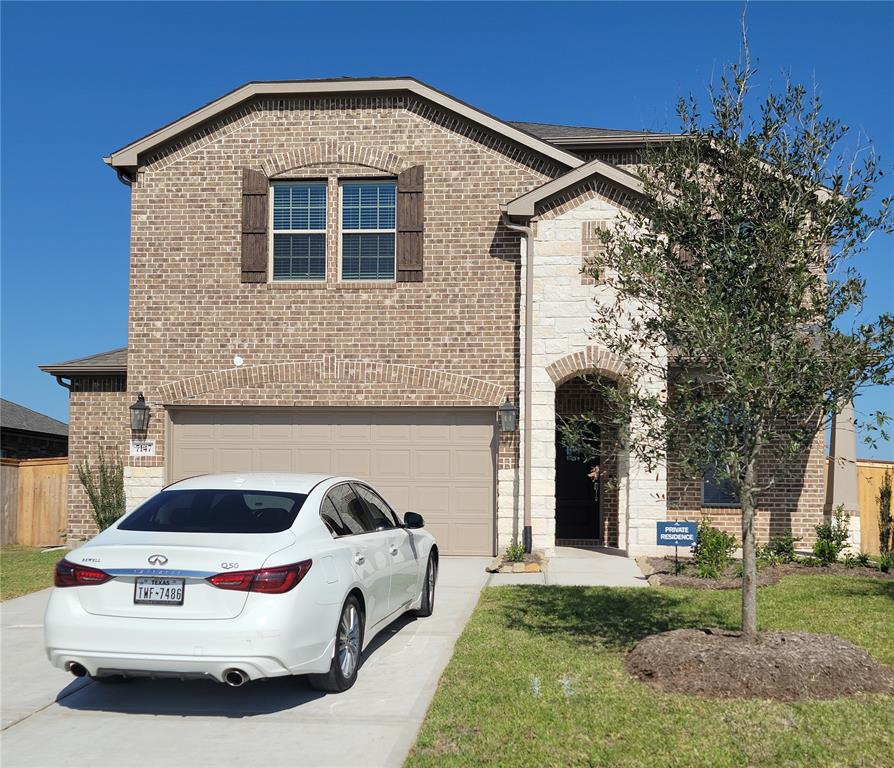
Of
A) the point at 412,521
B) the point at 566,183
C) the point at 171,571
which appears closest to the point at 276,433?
the point at 566,183

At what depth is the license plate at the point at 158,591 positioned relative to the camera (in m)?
5.68

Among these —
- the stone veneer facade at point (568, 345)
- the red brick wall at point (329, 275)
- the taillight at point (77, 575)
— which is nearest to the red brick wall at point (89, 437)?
the red brick wall at point (329, 275)

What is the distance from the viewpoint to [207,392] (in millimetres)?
14680

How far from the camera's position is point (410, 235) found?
14.4m

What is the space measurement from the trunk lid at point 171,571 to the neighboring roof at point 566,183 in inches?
357

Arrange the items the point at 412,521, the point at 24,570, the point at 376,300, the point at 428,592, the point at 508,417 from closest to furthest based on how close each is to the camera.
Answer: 1. the point at 412,521
2. the point at 428,592
3. the point at 24,570
4. the point at 508,417
5. the point at 376,300

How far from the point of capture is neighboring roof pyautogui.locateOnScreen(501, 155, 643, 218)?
1385 centimetres

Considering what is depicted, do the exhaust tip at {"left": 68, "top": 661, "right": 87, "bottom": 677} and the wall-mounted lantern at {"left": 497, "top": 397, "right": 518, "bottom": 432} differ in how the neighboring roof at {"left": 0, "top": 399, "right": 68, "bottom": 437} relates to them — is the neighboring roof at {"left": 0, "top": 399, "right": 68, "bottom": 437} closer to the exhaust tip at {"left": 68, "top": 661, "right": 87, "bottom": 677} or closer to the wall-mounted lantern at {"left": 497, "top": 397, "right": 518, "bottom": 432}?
the wall-mounted lantern at {"left": 497, "top": 397, "right": 518, "bottom": 432}

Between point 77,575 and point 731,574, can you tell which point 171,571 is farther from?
point 731,574

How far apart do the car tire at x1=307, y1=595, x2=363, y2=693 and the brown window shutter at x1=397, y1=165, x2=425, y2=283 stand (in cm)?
832

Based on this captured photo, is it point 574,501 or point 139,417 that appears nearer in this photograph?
point 139,417

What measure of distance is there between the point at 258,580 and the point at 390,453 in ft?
28.5

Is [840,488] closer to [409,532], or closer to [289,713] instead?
[409,532]

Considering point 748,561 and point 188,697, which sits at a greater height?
point 748,561
